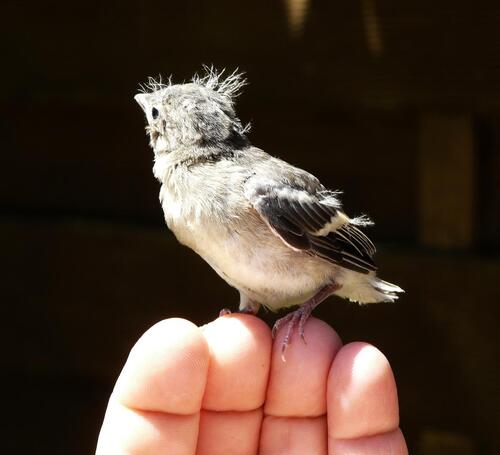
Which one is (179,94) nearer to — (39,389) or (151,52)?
(151,52)

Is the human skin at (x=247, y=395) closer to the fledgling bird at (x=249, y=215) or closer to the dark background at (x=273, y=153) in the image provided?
the fledgling bird at (x=249, y=215)

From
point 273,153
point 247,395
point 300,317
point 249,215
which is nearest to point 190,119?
point 249,215

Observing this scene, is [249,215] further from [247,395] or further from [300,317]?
[247,395]

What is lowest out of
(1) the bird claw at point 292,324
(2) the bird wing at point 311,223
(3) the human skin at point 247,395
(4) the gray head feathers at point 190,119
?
(3) the human skin at point 247,395

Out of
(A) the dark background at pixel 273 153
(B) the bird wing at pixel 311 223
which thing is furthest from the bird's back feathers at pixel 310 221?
(A) the dark background at pixel 273 153

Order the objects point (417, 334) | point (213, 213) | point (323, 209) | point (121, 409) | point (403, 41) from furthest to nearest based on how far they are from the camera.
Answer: point (417, 334) < point (403, 41) < point (323, 209) < point (213, 213) < point (121, 409)

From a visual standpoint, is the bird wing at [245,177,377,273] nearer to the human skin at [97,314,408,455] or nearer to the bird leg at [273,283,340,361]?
the bird leg at [273,283,340,361]

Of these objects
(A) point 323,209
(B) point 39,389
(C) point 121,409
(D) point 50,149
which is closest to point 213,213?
(A) point 323,209
